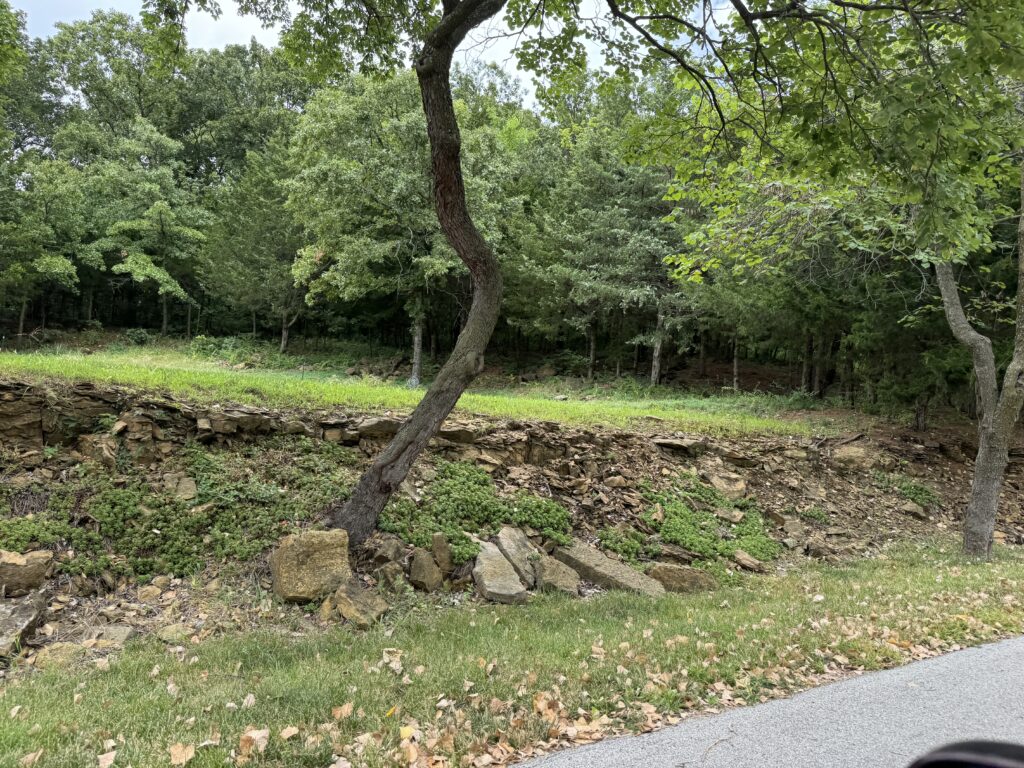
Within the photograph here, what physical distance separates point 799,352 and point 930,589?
532 inches

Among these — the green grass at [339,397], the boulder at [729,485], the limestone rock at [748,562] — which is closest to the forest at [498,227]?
the green grass at [339,397]

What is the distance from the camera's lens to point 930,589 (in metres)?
6.54

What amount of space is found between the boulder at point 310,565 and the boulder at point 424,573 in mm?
715

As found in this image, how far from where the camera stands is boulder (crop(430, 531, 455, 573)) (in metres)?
6.48

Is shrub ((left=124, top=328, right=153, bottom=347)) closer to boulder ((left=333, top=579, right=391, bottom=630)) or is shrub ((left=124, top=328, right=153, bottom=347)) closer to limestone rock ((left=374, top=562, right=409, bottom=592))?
limestone rock ((left=374, top=562, right=409, bottom=592))

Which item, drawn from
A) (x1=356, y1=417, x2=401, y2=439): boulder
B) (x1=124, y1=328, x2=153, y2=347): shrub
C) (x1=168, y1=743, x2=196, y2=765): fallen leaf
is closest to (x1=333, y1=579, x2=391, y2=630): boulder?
(x1=168, y1=743, x2=196, y2=765): fallen leaf

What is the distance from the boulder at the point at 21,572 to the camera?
16.4 ft

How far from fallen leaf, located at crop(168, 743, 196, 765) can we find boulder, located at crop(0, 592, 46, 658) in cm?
233

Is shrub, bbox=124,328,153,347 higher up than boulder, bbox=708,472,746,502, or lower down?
higher up

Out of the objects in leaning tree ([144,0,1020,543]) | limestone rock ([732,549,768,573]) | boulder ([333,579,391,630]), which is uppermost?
leaning tree ([144,0,1020,543])

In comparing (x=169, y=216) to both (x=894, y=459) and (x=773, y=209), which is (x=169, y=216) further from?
(x=894, y=459)

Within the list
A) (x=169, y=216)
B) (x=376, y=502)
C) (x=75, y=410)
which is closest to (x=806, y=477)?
(x=376, y=502)

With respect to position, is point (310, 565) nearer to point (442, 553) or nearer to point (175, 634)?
point (175, 634)

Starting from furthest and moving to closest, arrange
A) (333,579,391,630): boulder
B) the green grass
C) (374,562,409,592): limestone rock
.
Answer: the green grass < (374,562,409,592): limestone rock < (333,579,391,630): boulder
